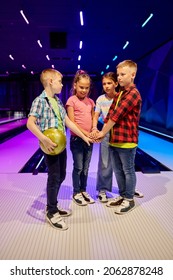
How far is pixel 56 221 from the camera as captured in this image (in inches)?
81.7

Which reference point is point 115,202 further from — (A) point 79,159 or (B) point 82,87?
(B) point 82,87

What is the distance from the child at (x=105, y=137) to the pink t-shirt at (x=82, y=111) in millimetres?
76

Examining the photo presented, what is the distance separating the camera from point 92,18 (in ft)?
21.5

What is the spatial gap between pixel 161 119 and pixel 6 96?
50.1ft

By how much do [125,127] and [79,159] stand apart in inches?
23.0

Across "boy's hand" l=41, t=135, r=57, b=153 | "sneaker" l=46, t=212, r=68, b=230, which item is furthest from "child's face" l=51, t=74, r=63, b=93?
"sneaker" l=46, t=212, r=68, b=230

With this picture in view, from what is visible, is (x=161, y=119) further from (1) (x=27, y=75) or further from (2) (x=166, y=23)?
(1) (x=27, y=75)

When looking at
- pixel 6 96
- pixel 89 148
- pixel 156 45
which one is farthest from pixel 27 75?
pixel 89 148

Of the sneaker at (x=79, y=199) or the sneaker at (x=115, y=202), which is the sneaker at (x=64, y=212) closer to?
the sneaker at (x=79, y=199)

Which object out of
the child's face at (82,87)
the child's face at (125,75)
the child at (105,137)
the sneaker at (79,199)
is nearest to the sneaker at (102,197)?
the child at (105,137)

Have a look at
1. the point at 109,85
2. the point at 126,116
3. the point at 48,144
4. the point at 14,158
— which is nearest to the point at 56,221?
the point at 48,144

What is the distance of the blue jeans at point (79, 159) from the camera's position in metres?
2.49

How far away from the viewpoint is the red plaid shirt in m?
2.17

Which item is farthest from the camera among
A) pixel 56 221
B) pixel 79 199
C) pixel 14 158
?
pixel 14 158
